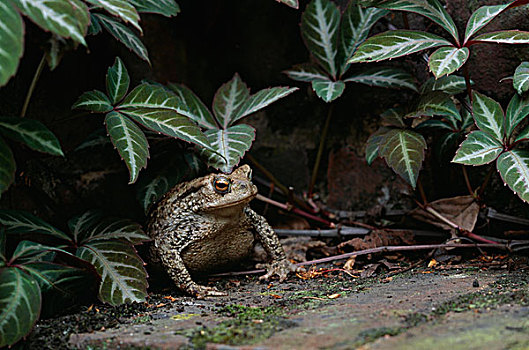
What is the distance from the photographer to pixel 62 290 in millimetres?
2168

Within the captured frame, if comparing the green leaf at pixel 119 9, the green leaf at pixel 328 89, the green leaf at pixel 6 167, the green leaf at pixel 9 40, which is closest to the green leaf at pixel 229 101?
the green leaf at pixel 328 89

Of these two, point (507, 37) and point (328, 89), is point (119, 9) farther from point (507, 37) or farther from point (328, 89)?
point (507, 37)

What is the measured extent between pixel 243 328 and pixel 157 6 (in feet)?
5.98

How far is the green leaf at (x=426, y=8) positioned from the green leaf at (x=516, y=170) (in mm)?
679

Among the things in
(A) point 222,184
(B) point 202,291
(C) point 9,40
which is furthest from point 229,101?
(C) point 9,40

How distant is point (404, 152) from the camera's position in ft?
8.64

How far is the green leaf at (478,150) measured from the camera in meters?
2.36

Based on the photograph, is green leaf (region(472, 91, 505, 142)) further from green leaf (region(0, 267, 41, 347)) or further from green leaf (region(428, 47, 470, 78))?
green leaf (region(0, 267, 41, 347))

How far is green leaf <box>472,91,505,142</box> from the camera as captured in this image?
2.49m

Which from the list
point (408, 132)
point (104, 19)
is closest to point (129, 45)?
point (104, 19)

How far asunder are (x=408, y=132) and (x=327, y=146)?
977 millimetres

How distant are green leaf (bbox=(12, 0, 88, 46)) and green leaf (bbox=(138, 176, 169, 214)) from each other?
1094mm

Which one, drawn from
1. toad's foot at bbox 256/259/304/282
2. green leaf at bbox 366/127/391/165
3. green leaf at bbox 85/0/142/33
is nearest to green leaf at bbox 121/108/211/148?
green leaf at bbox 85/0/142/33

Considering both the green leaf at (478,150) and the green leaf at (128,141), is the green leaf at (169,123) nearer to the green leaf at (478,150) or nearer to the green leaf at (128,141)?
the green leaf at (128,141)
